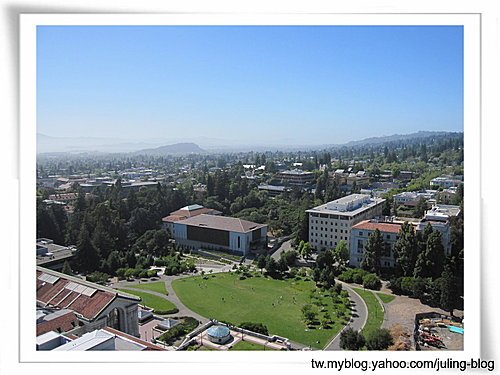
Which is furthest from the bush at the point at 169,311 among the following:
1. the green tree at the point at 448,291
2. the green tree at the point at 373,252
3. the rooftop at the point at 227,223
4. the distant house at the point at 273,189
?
the green tree at the point at 448,291

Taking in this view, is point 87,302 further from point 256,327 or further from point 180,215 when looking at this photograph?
point 256,327

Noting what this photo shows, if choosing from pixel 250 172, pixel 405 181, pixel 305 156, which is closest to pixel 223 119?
pixel 250 172

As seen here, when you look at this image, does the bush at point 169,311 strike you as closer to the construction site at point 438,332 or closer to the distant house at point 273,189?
the distant house at point 273,189

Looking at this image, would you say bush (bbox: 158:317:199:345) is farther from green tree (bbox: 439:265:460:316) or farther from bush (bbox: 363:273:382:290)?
green tree (bbox: 439:265:460:316)

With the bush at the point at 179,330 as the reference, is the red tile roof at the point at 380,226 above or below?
above

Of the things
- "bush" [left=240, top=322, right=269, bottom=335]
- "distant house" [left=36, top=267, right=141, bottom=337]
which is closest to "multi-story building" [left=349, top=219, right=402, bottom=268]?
"bush" [left=240, top=322, right=269, bottom=335]

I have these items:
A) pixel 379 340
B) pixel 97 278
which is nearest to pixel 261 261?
pixel 379 340
